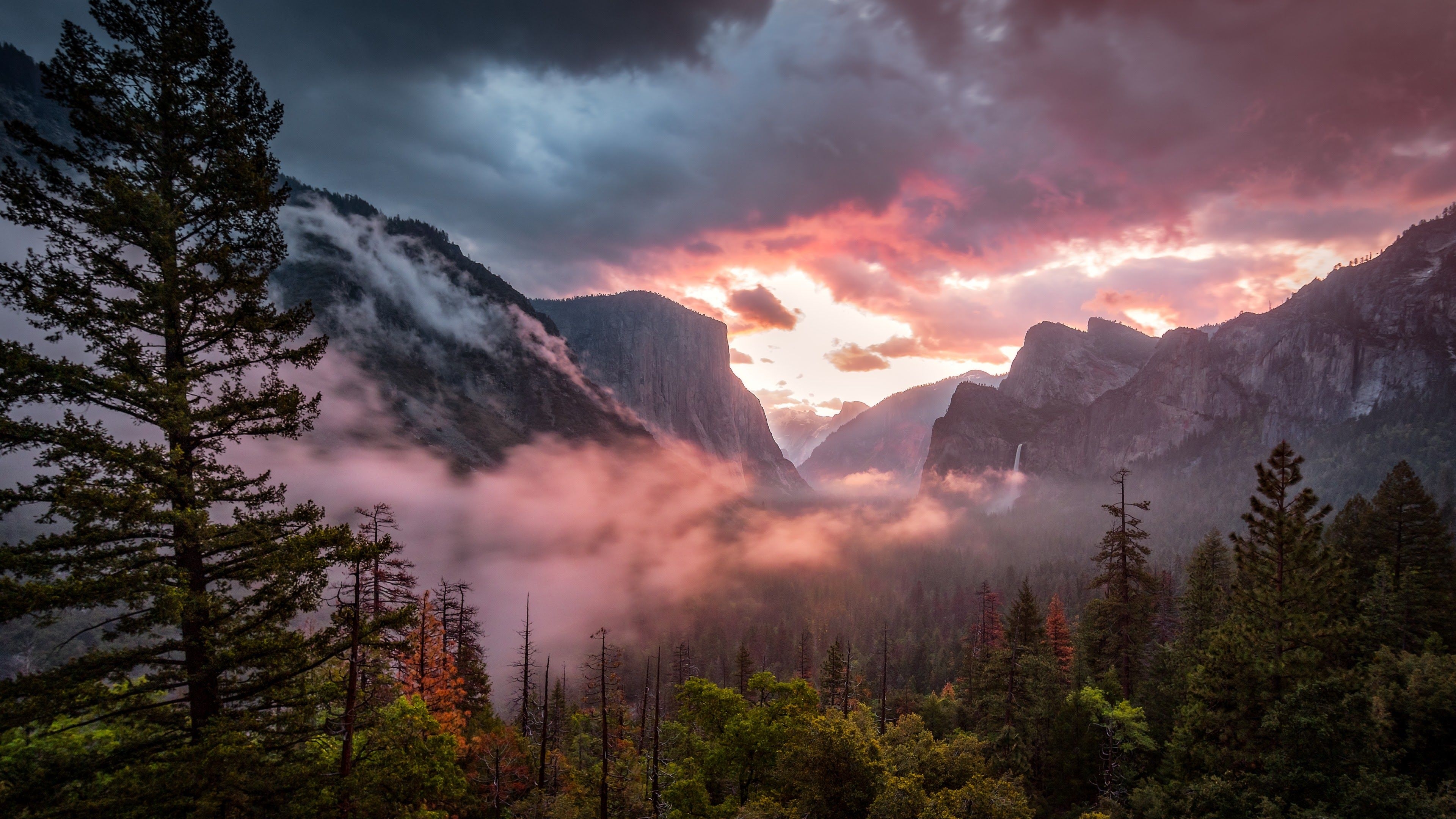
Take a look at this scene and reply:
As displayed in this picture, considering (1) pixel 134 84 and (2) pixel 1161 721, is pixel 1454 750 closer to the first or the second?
(2) pixel 1161 721

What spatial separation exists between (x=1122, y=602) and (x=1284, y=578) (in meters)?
10.4

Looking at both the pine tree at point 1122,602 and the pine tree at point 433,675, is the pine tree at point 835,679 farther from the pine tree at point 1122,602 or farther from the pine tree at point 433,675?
the pine tree at point 433,675

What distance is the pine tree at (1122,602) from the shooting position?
29328 mm

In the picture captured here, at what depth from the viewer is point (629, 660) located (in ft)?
410

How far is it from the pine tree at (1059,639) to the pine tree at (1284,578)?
68.8 feet

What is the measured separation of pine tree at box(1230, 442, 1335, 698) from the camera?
63.2 feet

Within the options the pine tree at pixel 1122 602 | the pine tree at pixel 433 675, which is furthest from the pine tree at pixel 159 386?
the pine tree at pixel 1122 602

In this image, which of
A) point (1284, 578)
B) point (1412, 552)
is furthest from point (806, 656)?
point (1284, 578)

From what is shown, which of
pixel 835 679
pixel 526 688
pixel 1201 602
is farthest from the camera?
pixel 835 679

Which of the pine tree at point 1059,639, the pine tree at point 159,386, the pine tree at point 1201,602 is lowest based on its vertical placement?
the pine tree at point 1059,639

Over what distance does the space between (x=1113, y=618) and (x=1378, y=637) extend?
453 inches

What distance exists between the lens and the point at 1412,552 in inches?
1236

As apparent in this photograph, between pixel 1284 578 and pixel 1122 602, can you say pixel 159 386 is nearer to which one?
pixel 1284 578

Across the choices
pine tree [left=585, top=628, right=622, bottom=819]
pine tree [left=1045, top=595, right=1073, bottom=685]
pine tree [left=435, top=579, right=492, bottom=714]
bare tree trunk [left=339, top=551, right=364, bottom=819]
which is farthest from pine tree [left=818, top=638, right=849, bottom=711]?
bare tree trunk [left=339, top=551, right=364, bottom=819]
